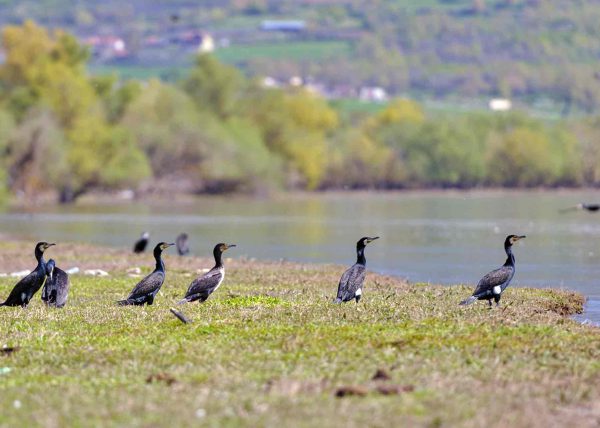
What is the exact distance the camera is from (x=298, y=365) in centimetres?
1558

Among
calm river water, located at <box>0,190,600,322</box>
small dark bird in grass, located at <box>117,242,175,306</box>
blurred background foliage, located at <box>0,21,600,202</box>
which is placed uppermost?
blurred background foliage, located at <box>0,21,600,202</box>

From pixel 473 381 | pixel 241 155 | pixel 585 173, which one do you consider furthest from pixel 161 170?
pixel 473 381

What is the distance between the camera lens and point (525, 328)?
1830cm

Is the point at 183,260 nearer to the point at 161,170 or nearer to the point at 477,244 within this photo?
the point at 477,244

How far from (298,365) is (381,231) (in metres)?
49.3

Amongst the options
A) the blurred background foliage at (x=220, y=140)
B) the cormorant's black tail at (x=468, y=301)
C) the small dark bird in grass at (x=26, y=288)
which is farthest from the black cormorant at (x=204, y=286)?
the blurred background foliage at (x=220, y=140)

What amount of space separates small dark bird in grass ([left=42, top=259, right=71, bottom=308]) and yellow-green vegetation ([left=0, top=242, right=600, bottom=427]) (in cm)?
22

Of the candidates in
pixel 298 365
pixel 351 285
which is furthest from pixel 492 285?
pixel 298 365

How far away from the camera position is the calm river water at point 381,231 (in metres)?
40.7

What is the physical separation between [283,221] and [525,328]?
2248 inches

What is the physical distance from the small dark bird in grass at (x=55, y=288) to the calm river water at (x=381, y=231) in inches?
295

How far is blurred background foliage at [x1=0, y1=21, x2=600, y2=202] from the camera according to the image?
99875 mm

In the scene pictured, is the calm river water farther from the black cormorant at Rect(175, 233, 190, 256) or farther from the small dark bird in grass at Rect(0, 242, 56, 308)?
the small dark bird in grass at Rect(0, 242, 56, 308)

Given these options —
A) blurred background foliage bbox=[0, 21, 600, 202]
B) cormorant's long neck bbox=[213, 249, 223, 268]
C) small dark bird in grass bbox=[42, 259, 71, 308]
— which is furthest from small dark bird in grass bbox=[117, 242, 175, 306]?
blurred background foliage bbox=[0, 21, 600, 202]
